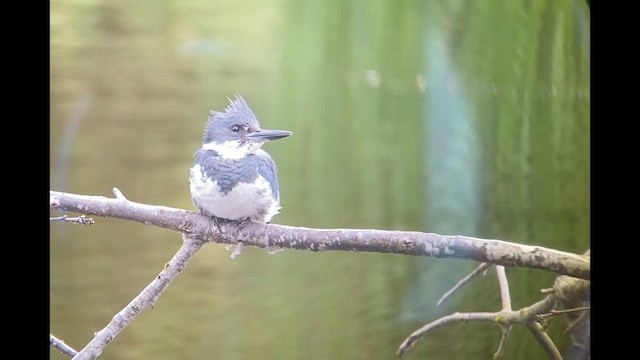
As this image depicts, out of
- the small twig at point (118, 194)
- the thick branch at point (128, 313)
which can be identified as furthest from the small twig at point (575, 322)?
the small twig at point (118, 194)

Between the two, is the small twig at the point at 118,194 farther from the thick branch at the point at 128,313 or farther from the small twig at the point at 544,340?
the small twig at the point at 544,340

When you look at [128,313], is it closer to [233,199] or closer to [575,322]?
[233,199]

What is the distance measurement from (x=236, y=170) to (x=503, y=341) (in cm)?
85

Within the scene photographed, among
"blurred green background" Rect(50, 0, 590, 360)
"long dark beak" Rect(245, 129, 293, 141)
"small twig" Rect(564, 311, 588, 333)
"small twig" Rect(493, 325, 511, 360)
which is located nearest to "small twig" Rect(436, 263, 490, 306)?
"blurred green background" Rect(50, 0, 590, 360)

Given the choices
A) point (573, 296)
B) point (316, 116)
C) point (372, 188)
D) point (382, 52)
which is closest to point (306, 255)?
point (372, 188)

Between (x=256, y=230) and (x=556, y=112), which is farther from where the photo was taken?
(x=556, y=112)

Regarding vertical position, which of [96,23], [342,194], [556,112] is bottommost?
[342,194]

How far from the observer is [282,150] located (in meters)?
1.65

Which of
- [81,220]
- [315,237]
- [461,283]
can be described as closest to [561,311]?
[461,283]

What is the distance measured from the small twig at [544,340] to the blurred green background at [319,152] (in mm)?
21

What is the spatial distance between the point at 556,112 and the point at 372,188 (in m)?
0.58

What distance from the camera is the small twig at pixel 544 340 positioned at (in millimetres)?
1786

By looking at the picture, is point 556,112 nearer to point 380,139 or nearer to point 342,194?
point 380,139

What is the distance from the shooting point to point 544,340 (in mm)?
1796
